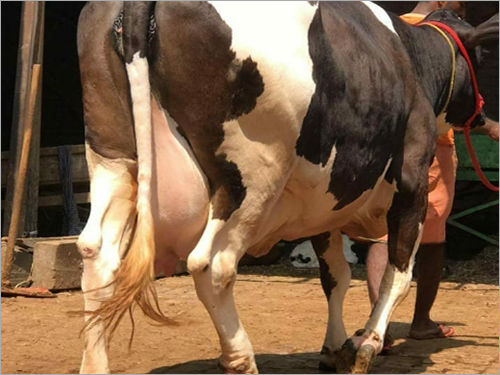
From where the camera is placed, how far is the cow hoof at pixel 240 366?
493 cm

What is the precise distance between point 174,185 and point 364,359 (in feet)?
4.79

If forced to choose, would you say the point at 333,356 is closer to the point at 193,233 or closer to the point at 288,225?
the point at 288,225

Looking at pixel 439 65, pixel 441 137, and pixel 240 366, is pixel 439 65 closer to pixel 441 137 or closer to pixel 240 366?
pixel 441 137

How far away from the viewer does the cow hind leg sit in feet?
18.5

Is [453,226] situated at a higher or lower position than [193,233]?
lower

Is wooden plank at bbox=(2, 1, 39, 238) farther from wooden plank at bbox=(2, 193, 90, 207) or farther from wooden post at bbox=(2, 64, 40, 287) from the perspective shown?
wooden plank at bbox=(2, 193, 90, 207)

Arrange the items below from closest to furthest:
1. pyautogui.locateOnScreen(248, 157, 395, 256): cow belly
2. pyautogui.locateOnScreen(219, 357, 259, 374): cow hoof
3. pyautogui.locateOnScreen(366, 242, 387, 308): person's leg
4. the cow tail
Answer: the cow tail < pyautogui.locateOnScreen(219, 357, 259, 374): cow hoof < pyautogui.locateOnScreen(248, 157, 395, 256): cow belly < pyautogui.locateOnScreen(366, 242, 387, 308): person's leg

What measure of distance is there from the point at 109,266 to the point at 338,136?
1272 mm

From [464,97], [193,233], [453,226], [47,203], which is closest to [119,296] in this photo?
[193,233]

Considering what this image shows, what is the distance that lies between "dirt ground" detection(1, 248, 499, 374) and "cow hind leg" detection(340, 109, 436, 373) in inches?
12.2

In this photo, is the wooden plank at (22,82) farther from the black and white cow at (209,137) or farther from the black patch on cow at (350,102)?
the black and white cow at (209,137)

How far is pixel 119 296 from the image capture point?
14.8 ft

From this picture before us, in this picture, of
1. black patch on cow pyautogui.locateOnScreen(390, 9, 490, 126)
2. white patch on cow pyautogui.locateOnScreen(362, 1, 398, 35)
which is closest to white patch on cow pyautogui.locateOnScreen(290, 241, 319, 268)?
black patch on cow pyautogui.locateOnScreen(390, 9, 490, 126)

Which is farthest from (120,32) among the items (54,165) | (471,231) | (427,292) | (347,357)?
(471,231)
